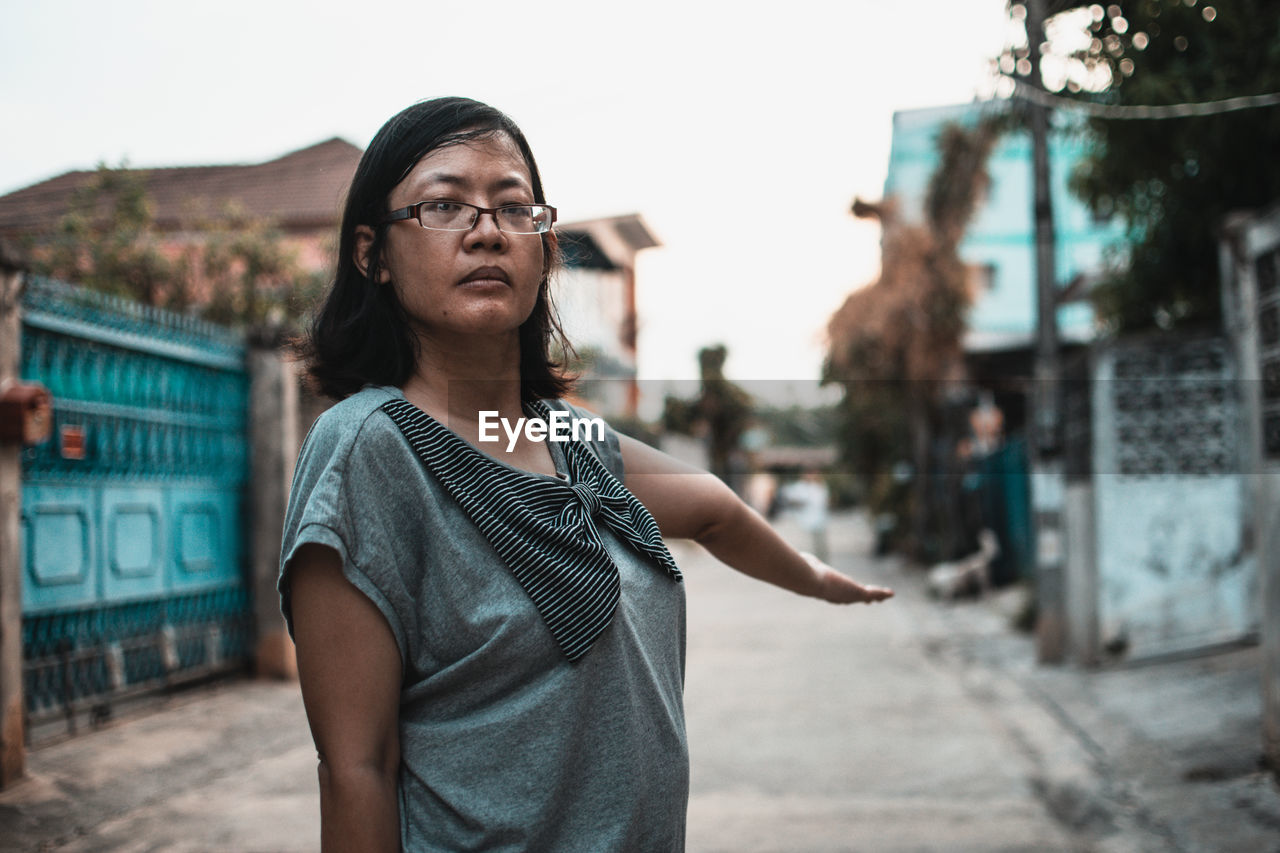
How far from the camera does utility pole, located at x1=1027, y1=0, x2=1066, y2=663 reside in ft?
26.2

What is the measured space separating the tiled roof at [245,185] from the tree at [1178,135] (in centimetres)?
491

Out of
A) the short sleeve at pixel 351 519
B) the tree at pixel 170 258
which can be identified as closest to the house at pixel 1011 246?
the tree at pixel 170 258

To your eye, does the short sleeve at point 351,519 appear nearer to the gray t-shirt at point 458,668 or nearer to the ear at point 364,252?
the gray t-shirt at point 458,668

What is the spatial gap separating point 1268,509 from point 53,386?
213 inches

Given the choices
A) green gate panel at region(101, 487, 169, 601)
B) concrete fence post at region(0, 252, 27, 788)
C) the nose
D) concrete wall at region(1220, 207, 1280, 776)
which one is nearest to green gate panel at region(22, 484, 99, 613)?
green gate panel at region(101, 487, 169, 601)

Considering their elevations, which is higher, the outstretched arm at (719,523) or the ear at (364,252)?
the ear at (364,252)

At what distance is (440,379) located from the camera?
1.39m

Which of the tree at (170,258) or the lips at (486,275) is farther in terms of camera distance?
the tree at (170,258)

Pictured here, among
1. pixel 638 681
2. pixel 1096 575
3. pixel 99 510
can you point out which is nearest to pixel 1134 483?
pixel 1096 575

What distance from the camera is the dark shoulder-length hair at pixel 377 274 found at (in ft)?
4.44

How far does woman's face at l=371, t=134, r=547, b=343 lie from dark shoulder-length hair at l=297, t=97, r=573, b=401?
0.02m

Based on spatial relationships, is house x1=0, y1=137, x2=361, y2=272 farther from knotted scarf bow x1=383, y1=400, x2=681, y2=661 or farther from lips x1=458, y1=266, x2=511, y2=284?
knotted scarf bow x1=383, y1=400, x2=681, y2=661

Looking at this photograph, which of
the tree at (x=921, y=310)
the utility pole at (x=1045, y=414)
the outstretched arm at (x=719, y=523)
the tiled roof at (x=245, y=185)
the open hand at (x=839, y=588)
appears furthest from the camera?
the tree at (x=921, y=310)

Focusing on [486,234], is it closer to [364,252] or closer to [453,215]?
[453,215]
